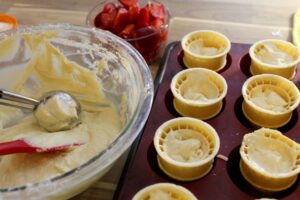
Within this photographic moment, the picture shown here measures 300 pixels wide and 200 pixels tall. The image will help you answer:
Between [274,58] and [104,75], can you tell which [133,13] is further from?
[274,58]

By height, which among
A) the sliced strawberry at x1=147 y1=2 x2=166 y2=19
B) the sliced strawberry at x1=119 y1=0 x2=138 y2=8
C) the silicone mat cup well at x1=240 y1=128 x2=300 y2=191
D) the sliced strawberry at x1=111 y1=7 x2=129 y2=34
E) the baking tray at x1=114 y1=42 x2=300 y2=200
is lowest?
the baking tray at x1=114 y1=42 x2=300 y2=200

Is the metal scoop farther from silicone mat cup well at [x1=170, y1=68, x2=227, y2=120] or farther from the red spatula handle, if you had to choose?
silicone mat cup well at [x1=170, y1=68, x2=227, y2=120]

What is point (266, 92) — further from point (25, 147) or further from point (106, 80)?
point (25, 147)

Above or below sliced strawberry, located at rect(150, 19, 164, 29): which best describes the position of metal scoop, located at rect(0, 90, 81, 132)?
below

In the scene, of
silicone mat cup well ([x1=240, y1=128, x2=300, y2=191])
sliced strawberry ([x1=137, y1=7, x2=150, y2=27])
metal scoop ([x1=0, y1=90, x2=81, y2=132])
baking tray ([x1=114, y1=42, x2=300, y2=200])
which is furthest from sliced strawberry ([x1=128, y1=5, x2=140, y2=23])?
silicone mat cup well ([x1=240, y1=128, x2=300, y2=191])

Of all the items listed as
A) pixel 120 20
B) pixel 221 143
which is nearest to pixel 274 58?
pixel 221 143
